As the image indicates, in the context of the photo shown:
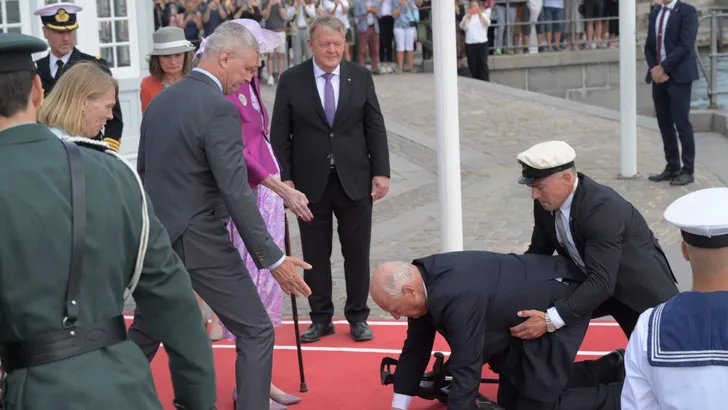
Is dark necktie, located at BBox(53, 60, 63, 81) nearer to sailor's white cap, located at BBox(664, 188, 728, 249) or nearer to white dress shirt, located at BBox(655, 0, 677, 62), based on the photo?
sailor's white cap, located at BBox(664, 188, 728, 249)

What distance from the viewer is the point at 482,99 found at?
61.7ft

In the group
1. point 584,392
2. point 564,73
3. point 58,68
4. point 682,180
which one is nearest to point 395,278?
point 584,392

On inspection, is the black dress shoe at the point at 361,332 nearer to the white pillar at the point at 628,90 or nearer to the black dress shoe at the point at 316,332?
the black dress shoe at the point at 316,332

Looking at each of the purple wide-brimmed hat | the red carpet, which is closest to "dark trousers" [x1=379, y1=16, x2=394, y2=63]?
the red carpet

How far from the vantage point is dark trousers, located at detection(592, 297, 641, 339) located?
5988 millimetres

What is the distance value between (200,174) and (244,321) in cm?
70

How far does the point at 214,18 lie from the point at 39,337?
1793cm

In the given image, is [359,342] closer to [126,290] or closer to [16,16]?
[126,290]

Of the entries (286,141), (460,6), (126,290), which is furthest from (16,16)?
(460,6)

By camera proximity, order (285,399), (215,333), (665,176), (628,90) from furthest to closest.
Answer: (628,90)
(665,176)
(215,333)
(285,399)

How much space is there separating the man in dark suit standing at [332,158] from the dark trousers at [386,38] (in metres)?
15.5

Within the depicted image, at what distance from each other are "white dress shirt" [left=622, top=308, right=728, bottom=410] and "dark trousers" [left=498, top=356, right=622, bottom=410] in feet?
8.45

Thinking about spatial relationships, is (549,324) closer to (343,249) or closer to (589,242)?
(589,242)

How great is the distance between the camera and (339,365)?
22.3 ft
